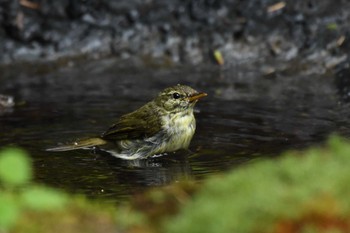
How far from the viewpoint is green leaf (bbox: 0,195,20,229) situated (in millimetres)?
4727

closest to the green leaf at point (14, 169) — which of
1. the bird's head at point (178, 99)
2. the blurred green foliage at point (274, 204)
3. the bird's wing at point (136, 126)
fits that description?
the blurred green foliage at point (274, 204)

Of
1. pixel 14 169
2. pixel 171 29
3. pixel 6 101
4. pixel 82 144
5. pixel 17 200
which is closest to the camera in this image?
pixel 14 169

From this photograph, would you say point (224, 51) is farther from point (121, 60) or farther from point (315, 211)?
point (315, 211)

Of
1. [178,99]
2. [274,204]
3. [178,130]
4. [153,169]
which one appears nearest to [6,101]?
[178,99]

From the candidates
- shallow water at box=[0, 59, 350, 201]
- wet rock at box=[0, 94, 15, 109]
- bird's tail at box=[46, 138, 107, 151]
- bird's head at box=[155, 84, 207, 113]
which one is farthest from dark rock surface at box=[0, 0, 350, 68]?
bird's tail at box=[46, 138, 107, 151]

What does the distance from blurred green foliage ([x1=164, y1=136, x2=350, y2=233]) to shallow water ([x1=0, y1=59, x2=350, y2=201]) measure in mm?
2624

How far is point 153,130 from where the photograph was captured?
9805 millimetres

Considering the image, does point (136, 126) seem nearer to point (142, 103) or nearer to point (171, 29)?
point (142, 103)

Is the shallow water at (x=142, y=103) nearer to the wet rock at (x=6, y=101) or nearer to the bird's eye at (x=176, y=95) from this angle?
the wet rock at (x=6, y=101)

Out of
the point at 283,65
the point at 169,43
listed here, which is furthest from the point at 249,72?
the point at 169,43

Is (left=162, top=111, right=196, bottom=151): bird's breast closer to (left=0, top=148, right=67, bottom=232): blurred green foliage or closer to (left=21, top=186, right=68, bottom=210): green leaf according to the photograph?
(left=0, top=148, right=67, bottom=232): blurred green foliage

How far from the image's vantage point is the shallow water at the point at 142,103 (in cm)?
871

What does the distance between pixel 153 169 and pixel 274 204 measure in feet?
14.0

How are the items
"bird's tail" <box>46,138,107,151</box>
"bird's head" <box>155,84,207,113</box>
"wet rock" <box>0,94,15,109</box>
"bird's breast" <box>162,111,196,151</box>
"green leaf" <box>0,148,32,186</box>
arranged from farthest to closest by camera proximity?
1. "wet rock" <box>0,94,15,109</box>
2. "bird's head" <box>155,84,207,113</box>
3. "bird's breast" <box>162,111,196,151</box>
4. "bird's tail" <box>46,138,107,151</box>
5. "green leaf" <box>0,148,32,186</box>
